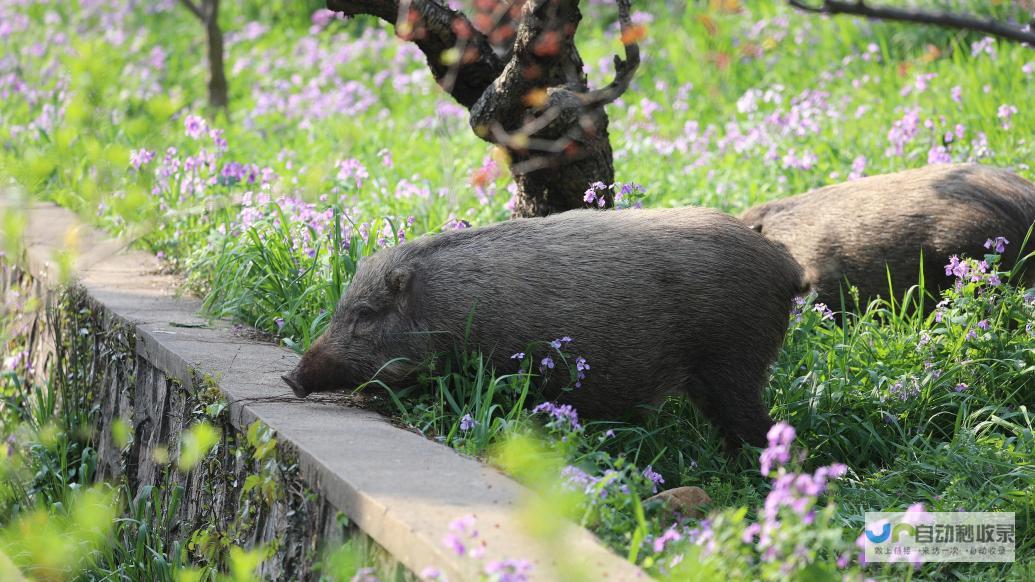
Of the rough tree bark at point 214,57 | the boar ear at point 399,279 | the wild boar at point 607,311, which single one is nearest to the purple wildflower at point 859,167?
the wild boar at point 607,311

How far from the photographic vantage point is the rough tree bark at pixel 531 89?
478cm

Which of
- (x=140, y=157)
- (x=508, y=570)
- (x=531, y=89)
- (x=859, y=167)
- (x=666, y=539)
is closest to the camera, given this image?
(x=508, y=570)

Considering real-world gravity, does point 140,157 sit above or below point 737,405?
above

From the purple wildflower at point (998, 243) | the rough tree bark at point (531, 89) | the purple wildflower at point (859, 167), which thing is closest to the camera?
the purple wildflower at point (998, 243)

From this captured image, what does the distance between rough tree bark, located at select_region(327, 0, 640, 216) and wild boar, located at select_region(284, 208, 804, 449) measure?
2.37 ft

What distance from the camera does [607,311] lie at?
3928 millimetres

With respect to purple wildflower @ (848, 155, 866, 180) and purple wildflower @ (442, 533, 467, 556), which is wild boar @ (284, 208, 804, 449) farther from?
purple wildflower @ (848, 155, 866, 180)

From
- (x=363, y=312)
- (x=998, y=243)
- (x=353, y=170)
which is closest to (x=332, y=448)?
(x=363, y=312)

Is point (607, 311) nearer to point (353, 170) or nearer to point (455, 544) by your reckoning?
point (455, 544)

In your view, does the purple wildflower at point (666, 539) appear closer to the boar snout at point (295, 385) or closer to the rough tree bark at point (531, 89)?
the boar snout at point (295, 385)

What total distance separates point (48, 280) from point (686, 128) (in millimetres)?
4275

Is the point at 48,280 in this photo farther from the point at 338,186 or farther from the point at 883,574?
the point at 883,574

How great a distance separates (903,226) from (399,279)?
7.75ft

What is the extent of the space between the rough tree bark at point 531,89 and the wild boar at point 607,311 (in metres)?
0.72
